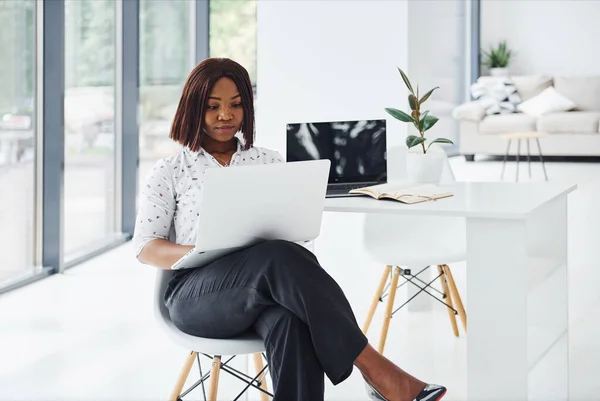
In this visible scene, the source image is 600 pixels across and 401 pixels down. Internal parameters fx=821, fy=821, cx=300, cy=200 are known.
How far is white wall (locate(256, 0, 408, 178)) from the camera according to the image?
431 centimetres

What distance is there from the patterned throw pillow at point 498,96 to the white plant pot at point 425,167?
21.5 ft

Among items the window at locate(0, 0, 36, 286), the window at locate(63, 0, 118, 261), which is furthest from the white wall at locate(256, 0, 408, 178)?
the window at locate(0, 0, 36, 286)

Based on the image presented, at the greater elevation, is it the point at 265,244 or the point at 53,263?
the point at 265,244

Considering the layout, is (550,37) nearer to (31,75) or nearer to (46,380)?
(31,75)

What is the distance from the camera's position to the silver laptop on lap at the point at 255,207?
70.6 inches

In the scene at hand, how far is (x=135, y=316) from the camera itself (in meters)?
3.39

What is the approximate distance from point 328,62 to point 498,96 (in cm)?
509

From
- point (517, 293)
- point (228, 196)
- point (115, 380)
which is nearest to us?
point (228, 196)

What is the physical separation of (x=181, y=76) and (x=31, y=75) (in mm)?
2030

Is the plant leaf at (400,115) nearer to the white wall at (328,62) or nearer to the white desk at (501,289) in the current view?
the white desk at (501,289)


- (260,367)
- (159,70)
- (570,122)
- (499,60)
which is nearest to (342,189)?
(260,367)

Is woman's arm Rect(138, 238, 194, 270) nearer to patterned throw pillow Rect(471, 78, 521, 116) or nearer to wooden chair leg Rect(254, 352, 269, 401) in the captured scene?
wooden chair leg Rect(254, 352, 269, 401)


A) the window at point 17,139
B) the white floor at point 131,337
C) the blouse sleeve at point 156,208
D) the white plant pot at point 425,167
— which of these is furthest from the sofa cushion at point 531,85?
the blouse sleeve at point 156,208

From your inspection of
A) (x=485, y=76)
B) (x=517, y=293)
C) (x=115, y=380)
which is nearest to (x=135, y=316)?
(x=115, y=380)
